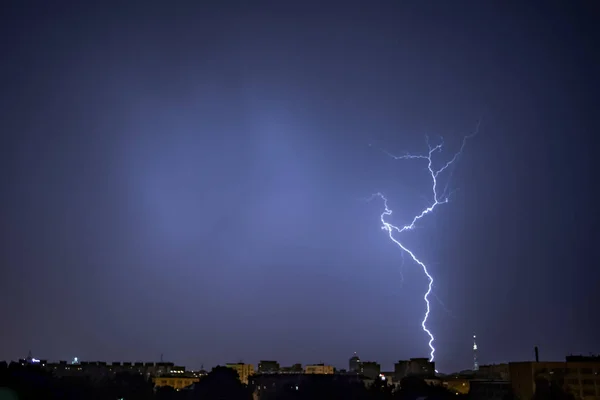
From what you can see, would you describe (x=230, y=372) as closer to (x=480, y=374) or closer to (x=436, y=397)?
(x=436, y=397)

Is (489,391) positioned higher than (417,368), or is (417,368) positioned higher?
(417,368)

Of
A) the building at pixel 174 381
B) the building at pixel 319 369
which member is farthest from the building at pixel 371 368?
the building at pixel 174 381

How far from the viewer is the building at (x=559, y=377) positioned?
48.6m

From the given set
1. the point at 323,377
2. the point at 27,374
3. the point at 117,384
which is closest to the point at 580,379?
the point at 323,377

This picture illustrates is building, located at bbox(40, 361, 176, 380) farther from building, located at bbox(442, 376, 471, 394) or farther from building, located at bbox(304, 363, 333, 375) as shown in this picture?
building, located at bbox(442, 376, 471, 394)

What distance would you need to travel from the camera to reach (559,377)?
4912 cm

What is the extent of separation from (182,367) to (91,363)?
45.8 feet

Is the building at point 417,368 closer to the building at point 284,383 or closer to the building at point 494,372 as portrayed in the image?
the building at point 494,372

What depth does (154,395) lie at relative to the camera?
52.5 m

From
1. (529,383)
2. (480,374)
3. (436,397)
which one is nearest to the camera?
(436,397)

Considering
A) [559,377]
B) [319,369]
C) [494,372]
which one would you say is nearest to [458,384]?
[494,372]

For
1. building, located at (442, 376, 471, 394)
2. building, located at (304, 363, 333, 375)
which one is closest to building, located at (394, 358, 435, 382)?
building, located at (442, 376, 471, 394)

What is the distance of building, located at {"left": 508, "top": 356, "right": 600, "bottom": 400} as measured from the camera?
48.6m

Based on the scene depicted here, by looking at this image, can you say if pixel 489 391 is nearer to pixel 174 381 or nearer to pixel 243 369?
pixel 243 369
